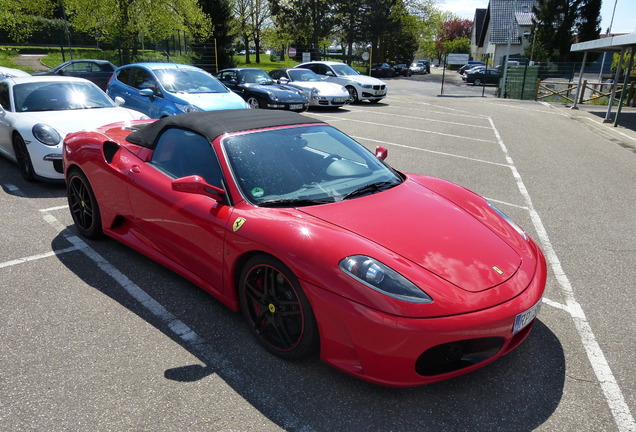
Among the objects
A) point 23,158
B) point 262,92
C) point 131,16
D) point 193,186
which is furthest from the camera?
point 131,16

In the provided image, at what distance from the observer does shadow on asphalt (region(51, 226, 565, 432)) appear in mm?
2314

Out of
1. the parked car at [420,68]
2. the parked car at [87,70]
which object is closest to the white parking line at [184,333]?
the parked car at [87,70]

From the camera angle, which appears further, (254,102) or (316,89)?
(316,89)

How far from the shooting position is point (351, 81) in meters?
17.6

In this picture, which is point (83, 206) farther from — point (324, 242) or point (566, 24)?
point (566, 24)

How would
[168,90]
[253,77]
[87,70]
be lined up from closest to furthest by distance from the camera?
[168,90], [253,77], [87,70]

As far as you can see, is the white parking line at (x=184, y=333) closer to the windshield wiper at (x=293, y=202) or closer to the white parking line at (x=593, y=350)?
the windshield wiper at (x=293, y=202)

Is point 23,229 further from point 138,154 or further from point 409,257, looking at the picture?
point 409,257

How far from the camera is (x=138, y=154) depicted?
12.4ft

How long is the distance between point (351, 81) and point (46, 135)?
13.2 metres

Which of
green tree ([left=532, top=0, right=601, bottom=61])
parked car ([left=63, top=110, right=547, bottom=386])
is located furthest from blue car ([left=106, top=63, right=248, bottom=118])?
green tree ([left=532, top=0, right=601, bottom=61])

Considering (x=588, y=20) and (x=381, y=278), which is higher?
(x=588, y=20)

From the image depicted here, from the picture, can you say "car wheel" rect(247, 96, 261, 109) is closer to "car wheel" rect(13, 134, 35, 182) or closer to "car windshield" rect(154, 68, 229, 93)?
"car windshield" rect(154, 68, 229, 93)

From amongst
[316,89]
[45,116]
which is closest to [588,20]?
[316,89]
